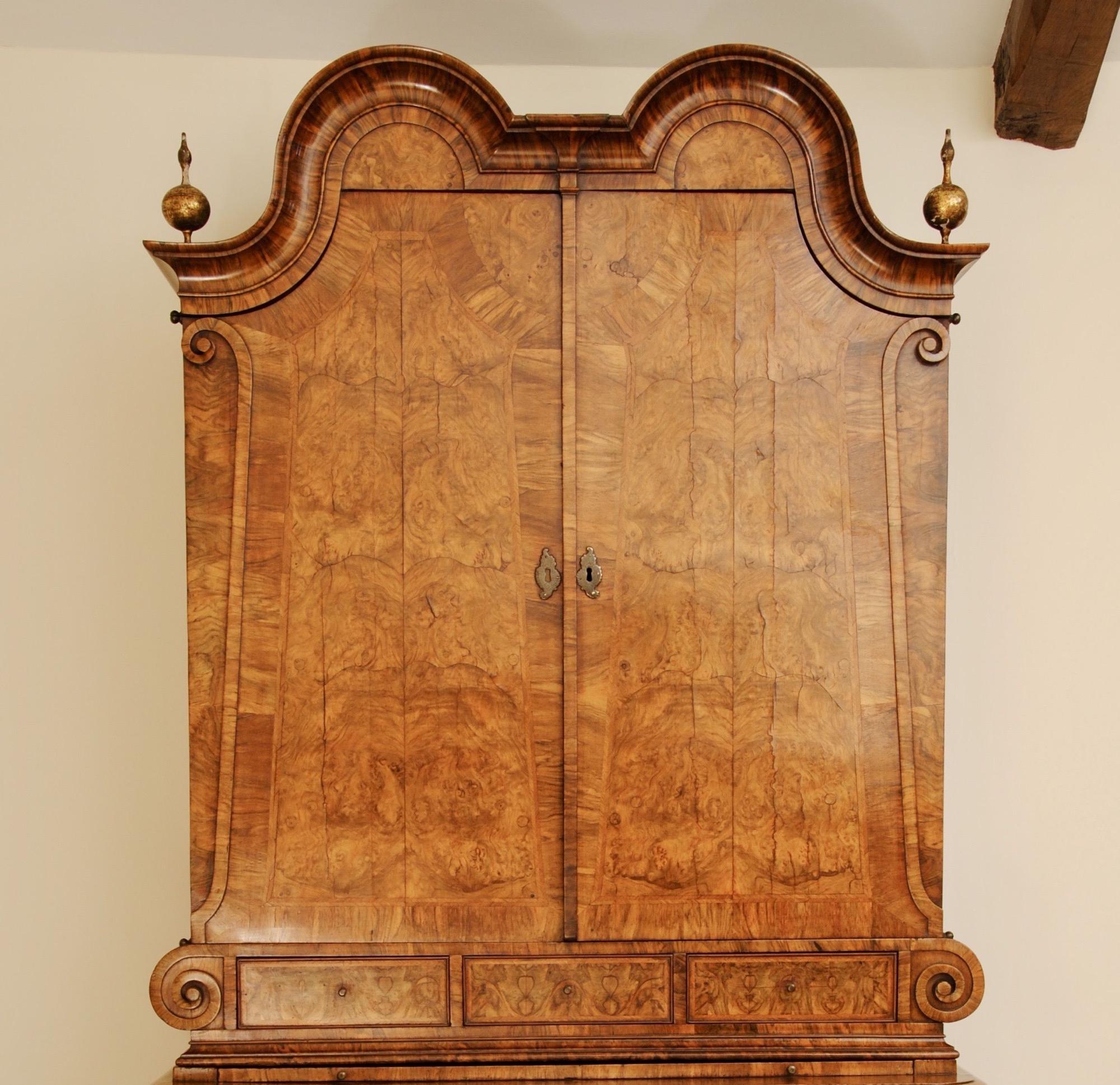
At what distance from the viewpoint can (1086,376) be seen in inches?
88.9

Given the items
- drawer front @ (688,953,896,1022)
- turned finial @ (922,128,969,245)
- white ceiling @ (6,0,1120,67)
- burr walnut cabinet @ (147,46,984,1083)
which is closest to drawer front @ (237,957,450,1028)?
burr walnut cabinet @ (147,46,984,1083)

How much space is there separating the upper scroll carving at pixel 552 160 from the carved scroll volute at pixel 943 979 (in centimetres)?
109

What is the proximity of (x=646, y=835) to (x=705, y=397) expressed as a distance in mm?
755

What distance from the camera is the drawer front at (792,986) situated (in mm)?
1671

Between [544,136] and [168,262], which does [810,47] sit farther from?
[168,262]

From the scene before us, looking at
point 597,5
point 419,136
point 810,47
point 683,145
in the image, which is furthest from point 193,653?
point 810,47

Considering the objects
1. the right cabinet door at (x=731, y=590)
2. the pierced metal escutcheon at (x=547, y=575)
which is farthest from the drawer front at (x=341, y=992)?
the pierced metal escutcheon at (x=547, y=575)

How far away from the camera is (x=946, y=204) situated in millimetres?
1680

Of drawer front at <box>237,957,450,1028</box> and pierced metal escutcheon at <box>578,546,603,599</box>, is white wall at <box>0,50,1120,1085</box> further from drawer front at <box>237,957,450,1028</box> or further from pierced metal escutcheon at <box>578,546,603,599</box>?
pierced metal escutcheon at <box>578,546,603,599</box>

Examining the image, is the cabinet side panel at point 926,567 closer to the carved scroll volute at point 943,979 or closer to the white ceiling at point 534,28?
the carved scroll volute at point 943,979

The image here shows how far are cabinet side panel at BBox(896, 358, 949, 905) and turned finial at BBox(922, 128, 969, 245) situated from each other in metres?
0.25

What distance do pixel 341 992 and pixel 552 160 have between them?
4.76ft

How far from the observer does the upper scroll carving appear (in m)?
1.63

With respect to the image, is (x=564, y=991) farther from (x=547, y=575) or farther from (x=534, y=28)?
(x=534, y=28)
